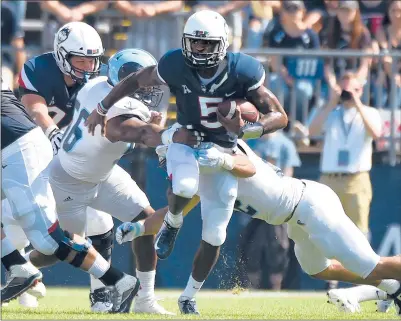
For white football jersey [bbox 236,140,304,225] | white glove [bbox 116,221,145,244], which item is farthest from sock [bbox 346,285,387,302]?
white glove [bbox 116,221,145,244]

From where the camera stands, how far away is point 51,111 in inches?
399

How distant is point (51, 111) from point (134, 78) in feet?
5.17

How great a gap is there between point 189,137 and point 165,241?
70 cm

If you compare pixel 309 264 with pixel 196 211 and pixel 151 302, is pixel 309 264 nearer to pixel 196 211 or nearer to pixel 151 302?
pixel 151 302

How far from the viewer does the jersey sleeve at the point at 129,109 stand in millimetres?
8992

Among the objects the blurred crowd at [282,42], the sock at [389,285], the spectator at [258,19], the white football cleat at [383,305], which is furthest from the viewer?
the spectator at [258,19]

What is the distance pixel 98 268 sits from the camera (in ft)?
29.2

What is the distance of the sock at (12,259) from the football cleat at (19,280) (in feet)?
0.11

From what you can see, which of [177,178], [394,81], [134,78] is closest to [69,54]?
[134,78]

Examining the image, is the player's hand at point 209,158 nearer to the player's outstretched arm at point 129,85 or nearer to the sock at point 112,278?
the player's outstretched arm at point 129,85

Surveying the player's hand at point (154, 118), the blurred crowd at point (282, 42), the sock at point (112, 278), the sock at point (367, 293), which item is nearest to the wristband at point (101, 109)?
the player's hand at point (154, 118)

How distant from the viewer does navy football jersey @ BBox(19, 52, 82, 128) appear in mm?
9969

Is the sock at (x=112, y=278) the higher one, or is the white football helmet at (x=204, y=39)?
the white football helmet at (x=204, y=39)

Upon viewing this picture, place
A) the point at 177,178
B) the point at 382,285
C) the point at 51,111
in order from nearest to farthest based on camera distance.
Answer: the point at 177,178
the point at 382,285
the point at 51,111
